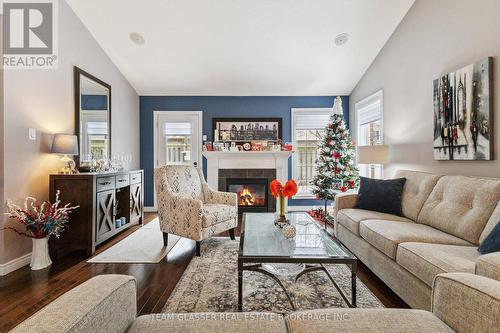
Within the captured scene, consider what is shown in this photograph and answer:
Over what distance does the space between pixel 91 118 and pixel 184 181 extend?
69.1 inches

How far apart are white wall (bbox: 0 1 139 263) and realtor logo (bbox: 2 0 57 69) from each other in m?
0.09

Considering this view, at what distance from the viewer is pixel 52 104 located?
3143mm

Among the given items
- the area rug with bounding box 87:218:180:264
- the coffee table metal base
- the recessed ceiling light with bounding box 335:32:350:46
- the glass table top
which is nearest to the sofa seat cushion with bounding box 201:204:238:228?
the glass table top

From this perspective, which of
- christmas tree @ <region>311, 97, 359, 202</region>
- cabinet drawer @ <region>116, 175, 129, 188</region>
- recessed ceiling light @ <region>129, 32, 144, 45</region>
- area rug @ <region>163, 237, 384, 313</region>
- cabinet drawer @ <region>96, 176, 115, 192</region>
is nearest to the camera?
area rug @ <region>163, 237, 384, 313</region>

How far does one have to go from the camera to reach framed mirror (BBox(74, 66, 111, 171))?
360cm

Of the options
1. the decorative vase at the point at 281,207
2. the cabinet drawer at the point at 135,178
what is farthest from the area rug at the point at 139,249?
the decorative vase at the point at 281,207

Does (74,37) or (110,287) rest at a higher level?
(74,37)

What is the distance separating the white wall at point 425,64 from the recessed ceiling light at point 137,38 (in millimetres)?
3772

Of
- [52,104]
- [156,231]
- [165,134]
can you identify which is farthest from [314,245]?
[165,134]

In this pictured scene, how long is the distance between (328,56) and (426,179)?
260cm

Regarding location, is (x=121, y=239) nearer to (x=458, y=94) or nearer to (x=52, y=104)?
(x=52, y=104)

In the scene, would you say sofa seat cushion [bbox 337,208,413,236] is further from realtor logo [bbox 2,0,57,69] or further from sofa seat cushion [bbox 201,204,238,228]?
realtor logo [bbox 2,0,57,69]

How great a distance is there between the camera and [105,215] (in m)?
3.31

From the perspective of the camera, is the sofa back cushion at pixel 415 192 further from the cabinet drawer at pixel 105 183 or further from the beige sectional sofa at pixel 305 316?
the cabinet drawer at pixel 105 183
